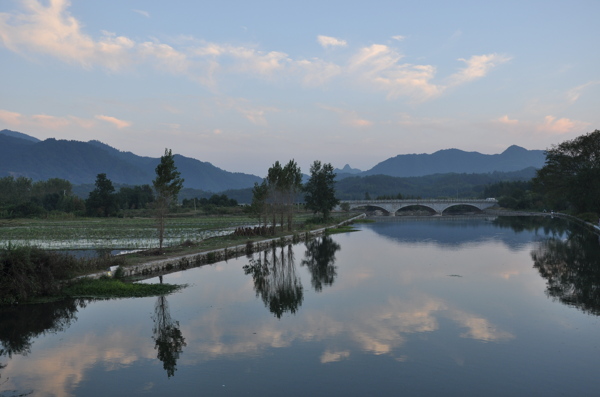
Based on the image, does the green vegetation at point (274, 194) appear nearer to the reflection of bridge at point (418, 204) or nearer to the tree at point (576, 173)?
the tree at point (576, 173)

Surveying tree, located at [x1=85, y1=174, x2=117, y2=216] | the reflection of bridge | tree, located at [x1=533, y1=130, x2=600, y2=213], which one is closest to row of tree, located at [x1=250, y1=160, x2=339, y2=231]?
tree, located at [x1=533, y1=130, x2=600, y2=213]

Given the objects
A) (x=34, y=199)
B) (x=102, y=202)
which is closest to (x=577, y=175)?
(x=102, y=202)

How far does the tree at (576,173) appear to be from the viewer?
70.6 metres

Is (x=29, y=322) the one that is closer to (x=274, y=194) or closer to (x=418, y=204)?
(x=274, y=194)

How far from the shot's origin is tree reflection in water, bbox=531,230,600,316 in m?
20.4

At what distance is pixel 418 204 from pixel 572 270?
350 ft

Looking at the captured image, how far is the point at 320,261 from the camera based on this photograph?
3450 cm

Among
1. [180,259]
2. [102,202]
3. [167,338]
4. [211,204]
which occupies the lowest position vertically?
[167,338]

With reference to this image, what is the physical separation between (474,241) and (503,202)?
99.8 meters

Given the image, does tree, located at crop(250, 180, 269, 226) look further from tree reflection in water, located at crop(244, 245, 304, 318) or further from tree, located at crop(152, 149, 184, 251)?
tree, located at crop(152, 149, 184, 251)

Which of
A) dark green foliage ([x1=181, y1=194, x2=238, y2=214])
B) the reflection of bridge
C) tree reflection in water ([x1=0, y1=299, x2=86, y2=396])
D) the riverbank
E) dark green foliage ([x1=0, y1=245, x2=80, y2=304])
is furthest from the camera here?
the reflection of bridge

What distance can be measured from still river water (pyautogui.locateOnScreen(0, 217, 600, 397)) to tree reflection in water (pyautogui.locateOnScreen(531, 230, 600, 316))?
0.21 m

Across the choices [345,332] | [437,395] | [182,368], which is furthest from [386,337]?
[182,368]

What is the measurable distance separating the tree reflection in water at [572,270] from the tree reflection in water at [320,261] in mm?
11332
